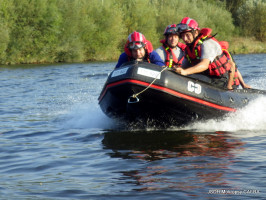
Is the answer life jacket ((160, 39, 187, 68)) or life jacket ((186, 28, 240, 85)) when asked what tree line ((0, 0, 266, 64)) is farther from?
life jacket ((186, 28, 240, 85))

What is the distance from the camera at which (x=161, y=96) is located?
6.20 m

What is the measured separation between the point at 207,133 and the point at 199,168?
1933mm

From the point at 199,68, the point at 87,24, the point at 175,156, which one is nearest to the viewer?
the point at 175,156

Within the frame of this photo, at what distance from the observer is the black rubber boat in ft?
20.0

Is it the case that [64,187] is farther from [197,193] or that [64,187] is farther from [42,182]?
[197,193]

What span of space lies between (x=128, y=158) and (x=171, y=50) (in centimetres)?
240

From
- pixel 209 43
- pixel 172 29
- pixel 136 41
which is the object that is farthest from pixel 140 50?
pixel 209 43

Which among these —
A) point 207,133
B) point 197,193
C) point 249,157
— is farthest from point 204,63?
point 197,193

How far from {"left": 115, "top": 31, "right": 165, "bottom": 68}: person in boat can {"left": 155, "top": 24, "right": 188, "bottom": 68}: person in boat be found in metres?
0.41

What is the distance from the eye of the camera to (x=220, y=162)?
16.3ft

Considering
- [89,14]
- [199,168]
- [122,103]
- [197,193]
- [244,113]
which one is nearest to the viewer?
[197,193]

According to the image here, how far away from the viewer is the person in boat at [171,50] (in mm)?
6918

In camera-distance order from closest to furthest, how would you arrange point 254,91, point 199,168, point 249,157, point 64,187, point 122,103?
point 64,187 → point 199,168 → point 249,157 → point 122,103 → point 254,91

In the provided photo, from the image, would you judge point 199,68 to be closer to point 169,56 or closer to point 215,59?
point 215,59
